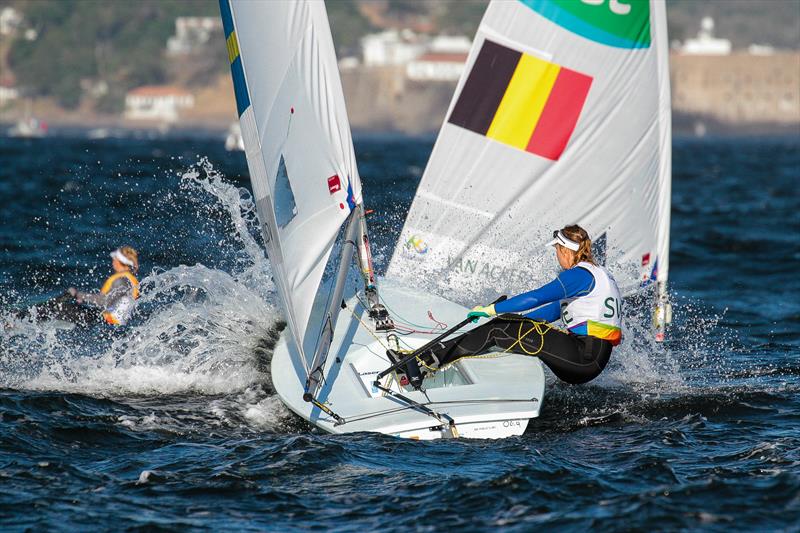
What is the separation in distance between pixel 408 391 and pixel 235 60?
7.22 ft

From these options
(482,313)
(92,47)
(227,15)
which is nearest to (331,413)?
(482,313)

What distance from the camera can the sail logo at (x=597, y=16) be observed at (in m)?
8.77

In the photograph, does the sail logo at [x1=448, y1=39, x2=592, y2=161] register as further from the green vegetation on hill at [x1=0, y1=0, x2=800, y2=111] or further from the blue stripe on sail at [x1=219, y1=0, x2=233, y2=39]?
the green vegetation on hill at [x1=0, y1=0, x2=800, y2=111]

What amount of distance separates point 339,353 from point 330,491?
177 cm

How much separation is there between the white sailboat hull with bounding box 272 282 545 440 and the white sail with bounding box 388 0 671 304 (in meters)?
1.51

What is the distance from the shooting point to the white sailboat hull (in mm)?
6180

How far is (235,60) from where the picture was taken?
267 inches

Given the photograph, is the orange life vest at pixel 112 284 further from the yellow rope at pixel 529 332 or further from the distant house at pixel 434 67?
the distant house at pixel 434 67

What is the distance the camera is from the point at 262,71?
6672mm

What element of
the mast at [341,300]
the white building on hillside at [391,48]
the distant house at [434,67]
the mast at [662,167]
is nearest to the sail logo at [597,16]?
the mast at [662,167]

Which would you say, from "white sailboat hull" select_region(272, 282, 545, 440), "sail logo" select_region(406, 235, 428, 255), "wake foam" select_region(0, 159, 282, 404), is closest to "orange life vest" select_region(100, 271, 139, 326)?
"wake foam" select_region(0, 159, 282, 404)

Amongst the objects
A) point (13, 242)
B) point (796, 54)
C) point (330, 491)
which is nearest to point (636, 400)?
point (330, 491)

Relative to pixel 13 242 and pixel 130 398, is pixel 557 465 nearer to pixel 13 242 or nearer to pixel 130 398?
pixel 130 398

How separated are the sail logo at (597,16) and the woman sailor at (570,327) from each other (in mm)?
2571
